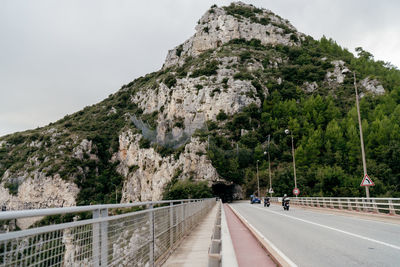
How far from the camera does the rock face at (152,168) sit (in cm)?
6975

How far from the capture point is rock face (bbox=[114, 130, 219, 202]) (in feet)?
229

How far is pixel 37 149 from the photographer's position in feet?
329

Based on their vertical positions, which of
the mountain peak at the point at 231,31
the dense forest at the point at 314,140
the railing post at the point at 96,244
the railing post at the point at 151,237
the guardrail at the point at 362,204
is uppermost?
the mountain peak at the point at 231,31

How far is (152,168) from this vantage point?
80.5 meters

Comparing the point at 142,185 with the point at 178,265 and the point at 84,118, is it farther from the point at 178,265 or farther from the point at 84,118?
the point at 178,265

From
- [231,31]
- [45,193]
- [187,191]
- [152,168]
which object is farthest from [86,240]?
[231,31]

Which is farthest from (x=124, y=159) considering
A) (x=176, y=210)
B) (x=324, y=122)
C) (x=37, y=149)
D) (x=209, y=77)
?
(x=176, y=210)

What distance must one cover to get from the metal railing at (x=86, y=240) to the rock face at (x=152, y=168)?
2483 inches

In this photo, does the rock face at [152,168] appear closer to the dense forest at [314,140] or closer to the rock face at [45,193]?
the dense forest at [314,140]

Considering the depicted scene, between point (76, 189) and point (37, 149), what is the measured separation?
28074mm

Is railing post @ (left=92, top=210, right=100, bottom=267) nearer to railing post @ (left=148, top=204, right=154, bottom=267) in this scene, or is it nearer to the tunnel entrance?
railing post @ (left=148, top=204, right=154, bottom=267)

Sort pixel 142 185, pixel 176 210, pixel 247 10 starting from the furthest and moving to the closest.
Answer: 1. pixel 247 10
2. pixel 142 185
3. pixel 176 210

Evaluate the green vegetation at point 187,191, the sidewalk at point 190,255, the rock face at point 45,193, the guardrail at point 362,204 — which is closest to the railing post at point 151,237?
the sidewalk at point 190,255

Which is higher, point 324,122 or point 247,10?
point 247,10
